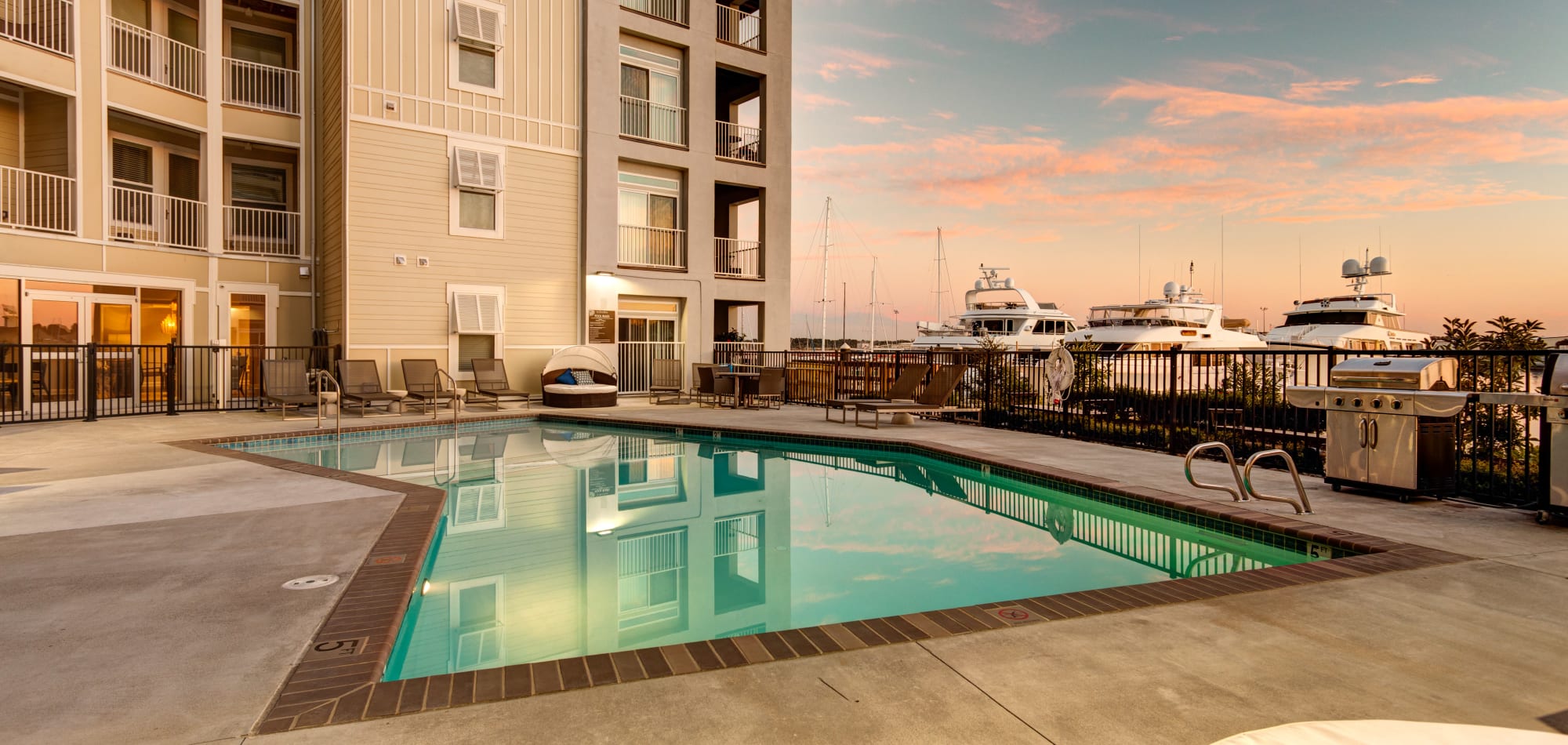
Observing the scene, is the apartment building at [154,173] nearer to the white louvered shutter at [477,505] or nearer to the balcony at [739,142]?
the balcony at [739,142]

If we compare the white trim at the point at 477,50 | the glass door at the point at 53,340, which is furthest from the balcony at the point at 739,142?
the glass door at the point at 53,340

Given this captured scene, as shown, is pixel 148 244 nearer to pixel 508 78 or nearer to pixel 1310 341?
pixel 508 78

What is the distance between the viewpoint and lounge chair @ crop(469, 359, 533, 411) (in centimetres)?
1361

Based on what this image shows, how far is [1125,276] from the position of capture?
33.3 meters

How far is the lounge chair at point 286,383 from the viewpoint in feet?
38.3

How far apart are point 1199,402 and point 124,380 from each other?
1666 cm

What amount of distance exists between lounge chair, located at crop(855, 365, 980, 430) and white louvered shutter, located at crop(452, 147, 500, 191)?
8.88 metres

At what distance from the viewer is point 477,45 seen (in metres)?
14.6

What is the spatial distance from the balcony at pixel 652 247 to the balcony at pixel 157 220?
26.1ft

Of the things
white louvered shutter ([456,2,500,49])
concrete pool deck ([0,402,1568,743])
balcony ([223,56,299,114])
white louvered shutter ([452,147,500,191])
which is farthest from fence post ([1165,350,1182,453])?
balcony ([223,56,299,114])

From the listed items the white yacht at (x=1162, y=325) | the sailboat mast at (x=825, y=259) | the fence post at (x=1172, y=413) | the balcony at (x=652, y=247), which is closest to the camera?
the fence post at (x=1172, y=413)

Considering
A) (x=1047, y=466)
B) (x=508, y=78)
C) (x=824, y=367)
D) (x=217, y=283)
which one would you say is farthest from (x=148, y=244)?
(x=1047, y=466)

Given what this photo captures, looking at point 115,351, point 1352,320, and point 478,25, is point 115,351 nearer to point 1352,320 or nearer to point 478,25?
point 478,25

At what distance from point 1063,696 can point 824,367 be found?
42.2 ft
